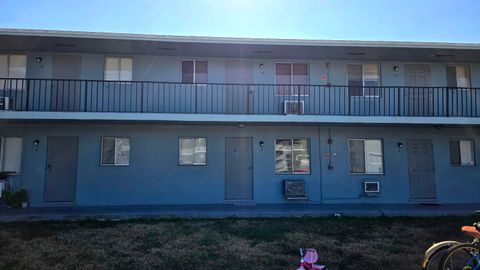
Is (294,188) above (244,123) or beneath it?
beneath

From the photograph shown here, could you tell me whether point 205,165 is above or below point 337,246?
above

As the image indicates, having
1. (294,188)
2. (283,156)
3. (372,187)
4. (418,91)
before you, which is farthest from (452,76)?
(294,188)

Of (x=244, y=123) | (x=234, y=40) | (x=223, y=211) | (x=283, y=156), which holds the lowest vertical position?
(x=223, y=211)

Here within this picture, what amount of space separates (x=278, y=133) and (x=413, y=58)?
5.58 meters

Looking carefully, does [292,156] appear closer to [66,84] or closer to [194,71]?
[194,71]

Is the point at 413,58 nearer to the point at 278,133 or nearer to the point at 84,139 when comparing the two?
the point at 278,133

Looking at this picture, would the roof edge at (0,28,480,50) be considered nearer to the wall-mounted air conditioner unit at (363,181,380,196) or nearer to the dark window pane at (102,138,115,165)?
the dark window pane at (102,138,115,165)

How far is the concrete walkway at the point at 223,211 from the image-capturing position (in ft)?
31.2

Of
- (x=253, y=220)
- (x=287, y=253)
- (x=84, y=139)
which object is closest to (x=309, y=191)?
(x=253, y=220)

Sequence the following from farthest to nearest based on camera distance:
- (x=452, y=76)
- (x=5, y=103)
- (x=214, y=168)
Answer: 1. (x=452, y=76)
2. (x=214, y=168)
3. (x=5, y=103)

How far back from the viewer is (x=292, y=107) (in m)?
11.6

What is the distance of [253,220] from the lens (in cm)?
930

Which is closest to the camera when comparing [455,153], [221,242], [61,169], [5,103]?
[221,242]

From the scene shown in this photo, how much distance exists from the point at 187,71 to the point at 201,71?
0.50 meters
